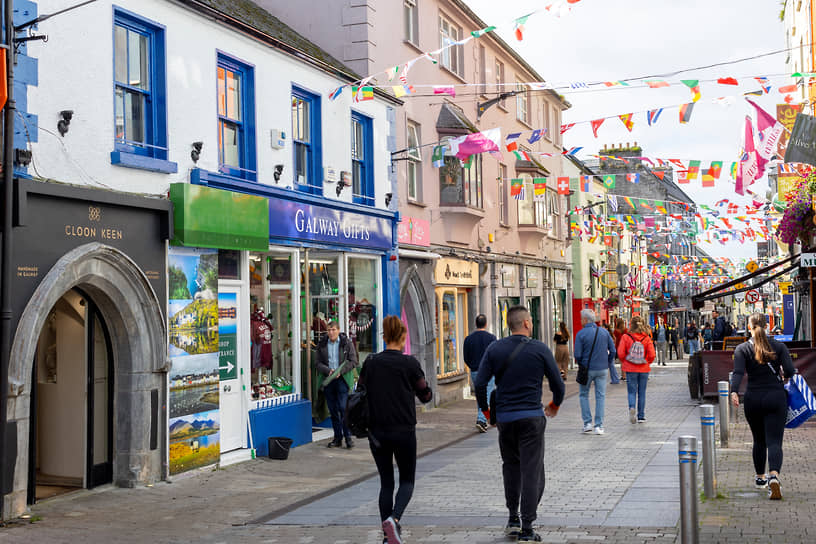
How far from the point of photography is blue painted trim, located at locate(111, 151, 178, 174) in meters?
10.2

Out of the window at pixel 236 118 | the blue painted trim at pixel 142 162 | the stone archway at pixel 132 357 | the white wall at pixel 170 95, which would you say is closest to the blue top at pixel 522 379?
the stone archway at pixel 132 357

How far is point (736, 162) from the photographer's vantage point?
17.9m

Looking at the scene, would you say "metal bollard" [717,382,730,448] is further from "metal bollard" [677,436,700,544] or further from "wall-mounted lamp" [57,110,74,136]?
"wall-mounted lamp" [57,110,74,136]

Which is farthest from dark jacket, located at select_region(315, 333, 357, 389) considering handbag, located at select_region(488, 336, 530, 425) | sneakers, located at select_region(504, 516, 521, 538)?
sneakers, located at select_region(504, 516, 521, 538)

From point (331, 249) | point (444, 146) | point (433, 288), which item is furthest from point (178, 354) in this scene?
point (433, 288)

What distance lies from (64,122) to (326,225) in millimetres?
6029

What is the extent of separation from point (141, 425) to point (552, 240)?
937 inches

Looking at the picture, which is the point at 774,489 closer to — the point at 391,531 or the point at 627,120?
the point at 391,531

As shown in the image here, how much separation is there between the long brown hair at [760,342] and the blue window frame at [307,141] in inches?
305

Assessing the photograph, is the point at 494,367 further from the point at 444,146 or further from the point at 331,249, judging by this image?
the point at 444,146

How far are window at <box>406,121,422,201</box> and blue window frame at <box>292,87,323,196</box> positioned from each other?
4828 mm

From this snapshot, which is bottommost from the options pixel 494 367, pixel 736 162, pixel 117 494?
pixel 117 494

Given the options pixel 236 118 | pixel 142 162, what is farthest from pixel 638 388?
pixel 142 162

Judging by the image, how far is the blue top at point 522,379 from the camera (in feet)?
24.0
